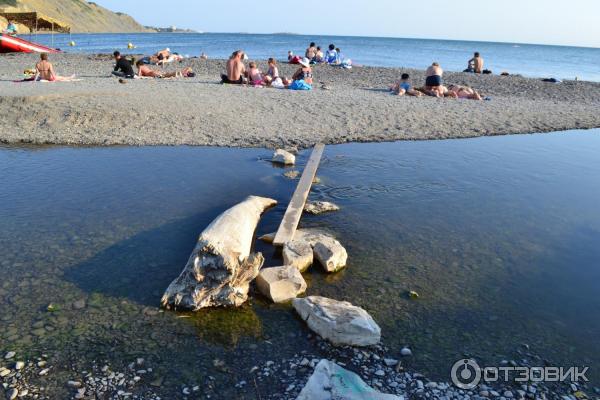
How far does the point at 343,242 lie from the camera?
6.93 metres

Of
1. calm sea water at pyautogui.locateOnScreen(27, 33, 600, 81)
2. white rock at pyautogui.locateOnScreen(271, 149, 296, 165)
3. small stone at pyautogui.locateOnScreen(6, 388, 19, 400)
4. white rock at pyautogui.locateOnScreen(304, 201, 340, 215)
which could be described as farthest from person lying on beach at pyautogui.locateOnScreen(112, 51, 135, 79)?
calm sea water at pyautogui.locateOnScreen(27, 33, 600, 81)

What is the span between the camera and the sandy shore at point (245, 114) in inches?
471

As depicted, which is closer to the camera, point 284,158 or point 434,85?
point 284,158

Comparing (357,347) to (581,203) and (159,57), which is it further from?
(159,57)

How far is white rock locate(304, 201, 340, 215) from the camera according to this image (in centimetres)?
788

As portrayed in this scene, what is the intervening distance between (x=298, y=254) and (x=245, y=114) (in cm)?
841

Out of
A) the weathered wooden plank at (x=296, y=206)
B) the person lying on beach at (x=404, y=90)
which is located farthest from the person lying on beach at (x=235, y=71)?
the weathered wooden plank at (x=296, y=206)

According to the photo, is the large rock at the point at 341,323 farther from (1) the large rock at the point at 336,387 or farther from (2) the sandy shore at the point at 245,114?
(2) the sandy shore at the point at 245,114

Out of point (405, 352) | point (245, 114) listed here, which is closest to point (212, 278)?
point (405, 352)

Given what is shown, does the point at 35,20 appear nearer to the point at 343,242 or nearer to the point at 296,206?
the point at 296,206

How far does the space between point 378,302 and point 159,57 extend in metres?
23.5

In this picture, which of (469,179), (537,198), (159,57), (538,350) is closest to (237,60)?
(159,57)

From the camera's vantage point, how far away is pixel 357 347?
4.57 m

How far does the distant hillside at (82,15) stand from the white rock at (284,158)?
9614 cm
